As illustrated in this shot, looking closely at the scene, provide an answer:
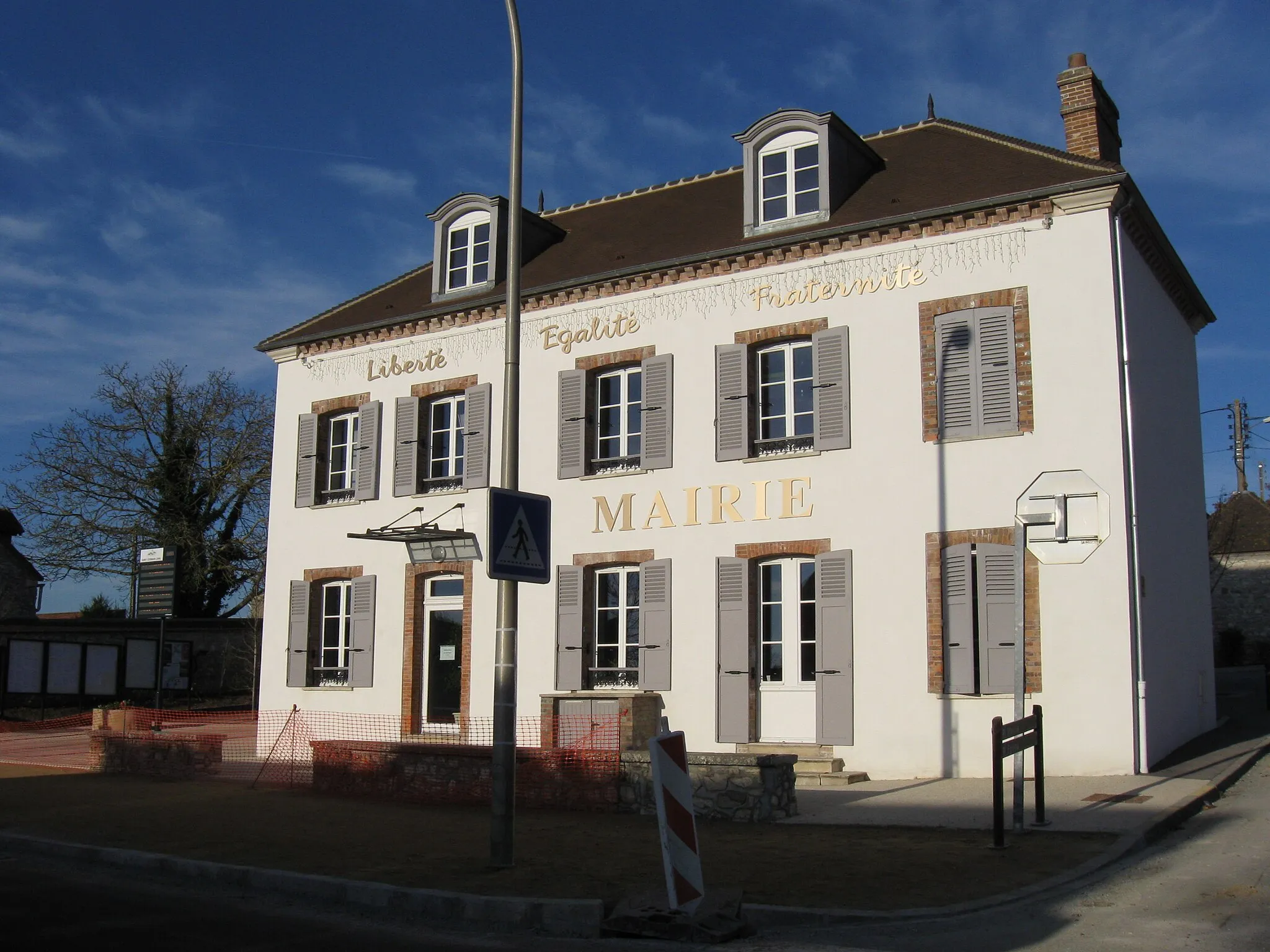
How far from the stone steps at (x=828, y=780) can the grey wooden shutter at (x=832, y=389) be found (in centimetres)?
418

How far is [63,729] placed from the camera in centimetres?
2384

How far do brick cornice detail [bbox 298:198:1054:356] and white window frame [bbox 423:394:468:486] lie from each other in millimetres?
1229

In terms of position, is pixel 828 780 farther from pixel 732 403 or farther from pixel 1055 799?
pixel 732 403

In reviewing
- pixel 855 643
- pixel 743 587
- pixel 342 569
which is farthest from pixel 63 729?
pixel 855 643

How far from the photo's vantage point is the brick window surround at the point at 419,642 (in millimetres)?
18578

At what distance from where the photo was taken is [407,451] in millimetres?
19844

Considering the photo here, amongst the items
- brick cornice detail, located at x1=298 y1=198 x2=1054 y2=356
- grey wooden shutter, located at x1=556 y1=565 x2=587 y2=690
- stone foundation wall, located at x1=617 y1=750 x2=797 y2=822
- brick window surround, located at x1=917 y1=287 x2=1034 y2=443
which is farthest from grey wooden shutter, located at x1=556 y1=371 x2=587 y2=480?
stone foundation wall, located at x1=617 y1=750 x2=797 y2=822

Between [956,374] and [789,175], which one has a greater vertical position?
[789,175]

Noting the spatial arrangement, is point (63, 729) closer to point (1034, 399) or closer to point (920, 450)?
point (920, 450)

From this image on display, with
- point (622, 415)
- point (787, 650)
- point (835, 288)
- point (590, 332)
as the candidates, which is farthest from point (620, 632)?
point (835, 288)

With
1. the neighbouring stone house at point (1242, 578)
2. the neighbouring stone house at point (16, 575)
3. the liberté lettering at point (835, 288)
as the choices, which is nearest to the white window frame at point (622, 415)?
the liberté lettering at point (835, 288)

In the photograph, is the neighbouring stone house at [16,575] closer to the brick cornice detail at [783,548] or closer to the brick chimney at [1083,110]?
the brick cornice detail at [783,548]

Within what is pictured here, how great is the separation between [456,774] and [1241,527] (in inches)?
1238

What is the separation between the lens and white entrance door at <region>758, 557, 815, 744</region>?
1577cm
